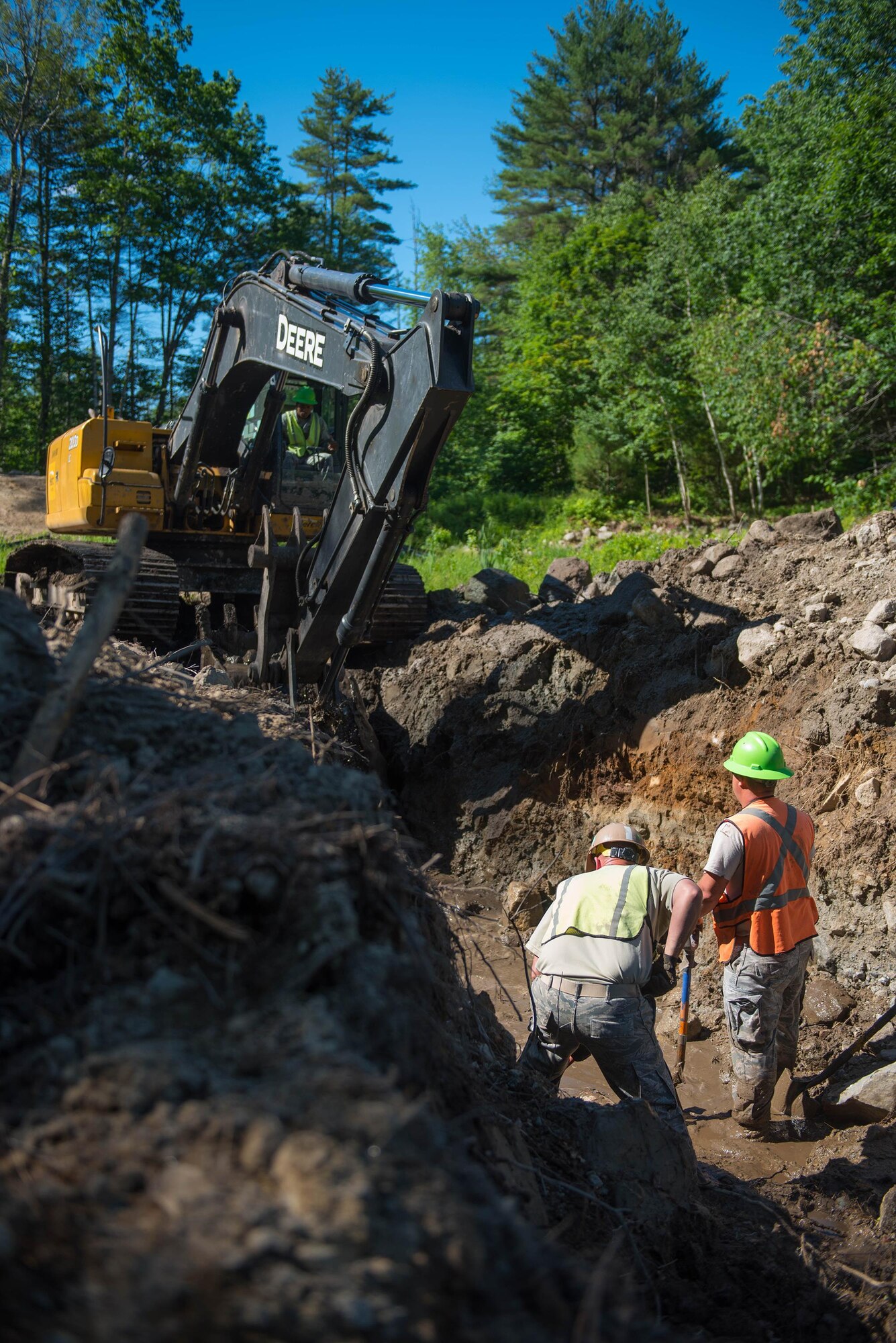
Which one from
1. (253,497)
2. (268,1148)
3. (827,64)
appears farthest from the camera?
(827,64)

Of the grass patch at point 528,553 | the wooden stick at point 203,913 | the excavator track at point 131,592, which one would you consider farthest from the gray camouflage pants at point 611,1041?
the grass patch at point 528,553

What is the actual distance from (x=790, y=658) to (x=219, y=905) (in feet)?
19.3

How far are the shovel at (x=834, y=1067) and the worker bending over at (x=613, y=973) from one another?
132cm

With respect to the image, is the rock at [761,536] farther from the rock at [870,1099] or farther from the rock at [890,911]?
the rock at [870,1099]

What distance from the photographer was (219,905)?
81.2 inches

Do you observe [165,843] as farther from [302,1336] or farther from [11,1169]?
[302,1336]

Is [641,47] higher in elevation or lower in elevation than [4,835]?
higher

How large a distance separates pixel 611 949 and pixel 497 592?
687 cm

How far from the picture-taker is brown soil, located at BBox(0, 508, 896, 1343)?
1.47 m

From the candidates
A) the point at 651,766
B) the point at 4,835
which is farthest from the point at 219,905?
the point at 651,766

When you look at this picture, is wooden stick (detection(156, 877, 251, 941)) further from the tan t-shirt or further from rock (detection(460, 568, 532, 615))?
rock (detection(460, 568, 532, 615))

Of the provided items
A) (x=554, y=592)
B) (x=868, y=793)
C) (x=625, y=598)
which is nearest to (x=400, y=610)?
(x=554, y=592)

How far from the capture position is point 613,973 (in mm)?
4035

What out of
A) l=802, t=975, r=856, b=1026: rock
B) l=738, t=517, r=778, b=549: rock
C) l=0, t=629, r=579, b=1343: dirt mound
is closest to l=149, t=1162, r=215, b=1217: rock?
l=0, t=629, r=579, b=1343: dirt mound
